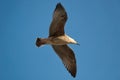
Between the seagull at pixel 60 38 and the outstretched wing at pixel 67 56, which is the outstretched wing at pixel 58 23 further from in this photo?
the outstretched wing at pixel 67 56

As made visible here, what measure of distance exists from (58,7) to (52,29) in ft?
2.72

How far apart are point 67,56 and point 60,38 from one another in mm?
1023

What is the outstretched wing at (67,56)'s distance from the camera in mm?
11336

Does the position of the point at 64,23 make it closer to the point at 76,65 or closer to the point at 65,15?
the point at 65,15

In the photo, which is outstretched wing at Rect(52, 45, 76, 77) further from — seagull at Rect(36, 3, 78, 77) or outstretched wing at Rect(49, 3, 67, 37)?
outstretched wing at Rect(49, 3, 67, 37)

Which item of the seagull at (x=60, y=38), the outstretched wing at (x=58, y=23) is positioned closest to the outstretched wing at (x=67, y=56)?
the seagull at (x=60, y=38)

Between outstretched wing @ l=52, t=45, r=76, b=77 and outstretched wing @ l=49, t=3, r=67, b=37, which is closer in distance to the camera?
outstretched wing @ l=49, t=3, r=67, b=37

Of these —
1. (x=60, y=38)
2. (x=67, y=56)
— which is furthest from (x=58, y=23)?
(x=67, y=56)

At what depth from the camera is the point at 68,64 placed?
11.4 metres

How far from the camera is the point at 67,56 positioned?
1141 centimetres

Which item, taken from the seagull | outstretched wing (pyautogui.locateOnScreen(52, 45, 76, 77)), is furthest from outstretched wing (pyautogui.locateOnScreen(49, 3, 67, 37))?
outstretched wing (pyautogui.locateOnScreen(52, 45, 76, 77))

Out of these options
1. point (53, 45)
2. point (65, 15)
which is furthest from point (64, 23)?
point (53, 45)

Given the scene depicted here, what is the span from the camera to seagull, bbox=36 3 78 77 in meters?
10.6

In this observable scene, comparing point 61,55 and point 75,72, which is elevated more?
point 61,55
